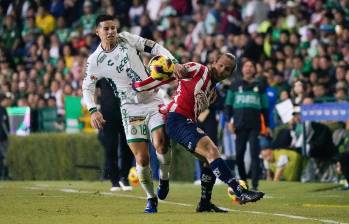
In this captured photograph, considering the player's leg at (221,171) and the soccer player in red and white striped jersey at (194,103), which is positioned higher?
the soccer player in red and white striped jersey at (194,103)

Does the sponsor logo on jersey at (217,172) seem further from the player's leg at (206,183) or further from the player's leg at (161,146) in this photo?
the player's leg at (161,146)

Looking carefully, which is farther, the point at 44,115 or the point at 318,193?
the point at 44,115

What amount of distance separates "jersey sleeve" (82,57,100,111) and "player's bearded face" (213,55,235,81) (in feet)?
7.09

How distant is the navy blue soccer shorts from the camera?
13953mm

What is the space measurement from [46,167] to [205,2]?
6368 millimetres

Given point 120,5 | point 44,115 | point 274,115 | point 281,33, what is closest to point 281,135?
point 274,115

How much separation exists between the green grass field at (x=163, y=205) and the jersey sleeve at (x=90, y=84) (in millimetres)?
1386

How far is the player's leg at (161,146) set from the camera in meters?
15.4

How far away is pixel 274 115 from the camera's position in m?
24.2

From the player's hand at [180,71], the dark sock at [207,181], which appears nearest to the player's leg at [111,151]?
the dark sock at [207,181]

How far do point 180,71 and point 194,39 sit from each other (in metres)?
15.2

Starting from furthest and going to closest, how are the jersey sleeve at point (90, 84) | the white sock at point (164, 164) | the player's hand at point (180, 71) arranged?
the jersey sleeve at point (90, 84) → the white sock at point (164, 164) → the player's hand at point (180, 71)

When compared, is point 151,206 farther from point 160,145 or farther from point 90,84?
point 90,84

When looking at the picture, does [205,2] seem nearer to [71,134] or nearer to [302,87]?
[71,134]
